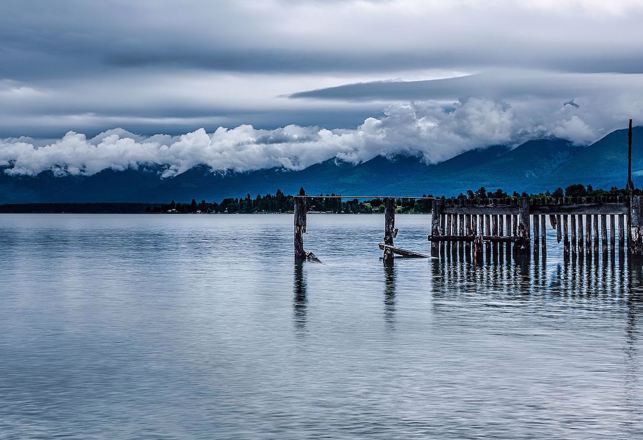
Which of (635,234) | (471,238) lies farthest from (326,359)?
(471,238)

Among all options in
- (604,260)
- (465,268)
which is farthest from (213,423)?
(604,260)

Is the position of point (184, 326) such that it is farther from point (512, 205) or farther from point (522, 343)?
point (512, 205)

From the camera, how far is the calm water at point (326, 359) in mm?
21359

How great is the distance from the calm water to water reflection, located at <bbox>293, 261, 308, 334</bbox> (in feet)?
0.43

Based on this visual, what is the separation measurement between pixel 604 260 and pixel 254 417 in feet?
177

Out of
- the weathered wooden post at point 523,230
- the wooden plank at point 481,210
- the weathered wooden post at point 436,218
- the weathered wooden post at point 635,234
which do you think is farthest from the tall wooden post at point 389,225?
the weathered wooden post at point 635,234

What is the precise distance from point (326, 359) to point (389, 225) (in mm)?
46745

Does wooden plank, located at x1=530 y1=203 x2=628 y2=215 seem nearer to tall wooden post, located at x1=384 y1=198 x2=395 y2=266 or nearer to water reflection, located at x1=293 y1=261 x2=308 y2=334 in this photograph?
tall wooden post, located at x1=384 y1=198 x2=395 y2=266

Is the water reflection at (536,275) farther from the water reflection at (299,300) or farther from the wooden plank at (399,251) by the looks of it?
the water reflection at (299,300)

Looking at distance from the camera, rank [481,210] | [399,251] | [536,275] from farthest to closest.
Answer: [481,210] → [399,251] → [536,275]

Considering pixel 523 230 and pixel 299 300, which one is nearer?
pixel 299 300

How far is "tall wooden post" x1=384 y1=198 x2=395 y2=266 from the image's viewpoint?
74688 millimetres

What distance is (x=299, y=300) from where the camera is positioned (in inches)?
1929

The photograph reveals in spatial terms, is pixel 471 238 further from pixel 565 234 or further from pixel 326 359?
pixel 326 359
